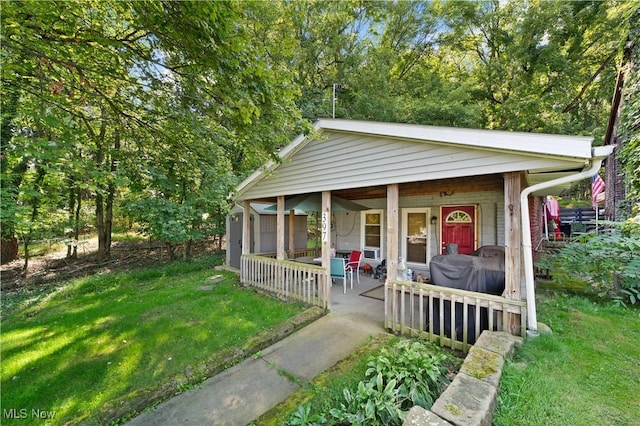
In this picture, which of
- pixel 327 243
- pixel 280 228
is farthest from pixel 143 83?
pixel 327 243

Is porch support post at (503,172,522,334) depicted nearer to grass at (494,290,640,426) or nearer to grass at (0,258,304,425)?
grass at (494,290,640,426)

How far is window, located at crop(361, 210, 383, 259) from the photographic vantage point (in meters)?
8.35

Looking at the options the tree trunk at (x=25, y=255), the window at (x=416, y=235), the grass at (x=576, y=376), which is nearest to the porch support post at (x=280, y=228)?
the window at (x=416, y=235)

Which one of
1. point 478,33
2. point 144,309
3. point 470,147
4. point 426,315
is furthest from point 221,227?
point 478,33

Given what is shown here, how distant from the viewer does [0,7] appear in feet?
8.94

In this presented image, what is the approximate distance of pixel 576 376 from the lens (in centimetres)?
263

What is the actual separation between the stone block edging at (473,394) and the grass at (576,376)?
0.52 feet

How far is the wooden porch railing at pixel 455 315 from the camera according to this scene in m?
3.22

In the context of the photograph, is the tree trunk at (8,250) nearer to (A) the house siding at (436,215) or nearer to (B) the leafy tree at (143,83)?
(B) the leafy tree at (143,83)

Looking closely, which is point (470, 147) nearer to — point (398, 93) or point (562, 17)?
point (398, 93)

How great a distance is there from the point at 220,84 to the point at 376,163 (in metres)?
2.73

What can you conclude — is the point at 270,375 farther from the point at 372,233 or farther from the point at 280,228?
the point at 372,233

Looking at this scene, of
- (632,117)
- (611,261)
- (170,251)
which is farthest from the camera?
(170,251)

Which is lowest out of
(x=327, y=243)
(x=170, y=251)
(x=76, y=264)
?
(x=76, y=264)
